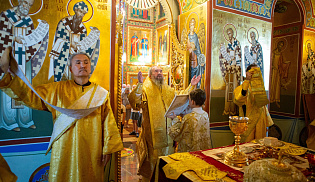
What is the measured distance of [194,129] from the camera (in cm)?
251

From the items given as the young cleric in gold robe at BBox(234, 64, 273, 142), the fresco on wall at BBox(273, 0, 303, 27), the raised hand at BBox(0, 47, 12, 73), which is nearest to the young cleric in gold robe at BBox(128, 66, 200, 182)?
the young cleric in gold robe at BBox(234, 64, 273, 142)

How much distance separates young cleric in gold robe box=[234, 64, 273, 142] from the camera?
4.00 m

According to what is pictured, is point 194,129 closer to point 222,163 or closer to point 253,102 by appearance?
point 222,163

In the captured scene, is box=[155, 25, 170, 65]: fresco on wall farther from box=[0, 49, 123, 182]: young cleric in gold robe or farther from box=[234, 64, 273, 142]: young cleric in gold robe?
box=[0, 49, 123, 182]: young cleric in gold robe

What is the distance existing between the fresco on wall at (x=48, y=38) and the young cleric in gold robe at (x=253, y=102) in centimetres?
252

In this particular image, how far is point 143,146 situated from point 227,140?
2027 mm

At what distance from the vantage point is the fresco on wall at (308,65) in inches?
249

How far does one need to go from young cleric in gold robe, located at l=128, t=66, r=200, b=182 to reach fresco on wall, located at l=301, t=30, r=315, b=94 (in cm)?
446

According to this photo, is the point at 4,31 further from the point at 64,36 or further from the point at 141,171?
the point at 141,171

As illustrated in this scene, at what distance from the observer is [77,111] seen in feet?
7.64

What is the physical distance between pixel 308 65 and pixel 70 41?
6.61m

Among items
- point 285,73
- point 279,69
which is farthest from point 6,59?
point 279,69

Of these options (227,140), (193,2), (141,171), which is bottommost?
(141,171)

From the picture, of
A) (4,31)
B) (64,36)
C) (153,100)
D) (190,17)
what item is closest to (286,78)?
(190,17)
